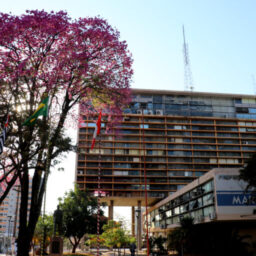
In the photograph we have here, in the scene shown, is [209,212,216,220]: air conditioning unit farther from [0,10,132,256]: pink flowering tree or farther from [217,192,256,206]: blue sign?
[0,10,132,256]: pink flowering tree

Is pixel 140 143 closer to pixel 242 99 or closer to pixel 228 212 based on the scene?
pixel 242 99

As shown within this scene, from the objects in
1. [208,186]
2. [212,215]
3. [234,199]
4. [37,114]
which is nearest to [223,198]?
[234,199]

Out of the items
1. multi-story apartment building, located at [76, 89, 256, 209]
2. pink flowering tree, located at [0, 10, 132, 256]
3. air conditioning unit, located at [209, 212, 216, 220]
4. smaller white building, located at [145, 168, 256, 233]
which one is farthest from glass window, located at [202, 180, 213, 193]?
multi-story apartment building, located at [76, 89, 256, 209]

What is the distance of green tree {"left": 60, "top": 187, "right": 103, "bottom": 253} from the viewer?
43.0m

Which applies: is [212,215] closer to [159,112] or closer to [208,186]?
[208,186]

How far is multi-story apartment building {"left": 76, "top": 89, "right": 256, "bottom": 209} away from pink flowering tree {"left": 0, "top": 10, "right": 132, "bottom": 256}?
46639mm

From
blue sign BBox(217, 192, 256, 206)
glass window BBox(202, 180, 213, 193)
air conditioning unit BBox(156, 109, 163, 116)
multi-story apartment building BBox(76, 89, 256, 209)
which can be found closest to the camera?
blue sign BBox(217, 192, 256, 206)

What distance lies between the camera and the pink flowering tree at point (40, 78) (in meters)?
17.3

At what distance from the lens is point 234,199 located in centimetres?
2933

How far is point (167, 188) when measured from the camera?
231ft

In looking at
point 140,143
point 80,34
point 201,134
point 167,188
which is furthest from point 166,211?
point 80,34

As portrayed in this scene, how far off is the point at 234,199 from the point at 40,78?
70.3 feet

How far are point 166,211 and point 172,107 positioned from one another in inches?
1249

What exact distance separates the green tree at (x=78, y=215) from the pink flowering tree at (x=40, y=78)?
86.5 ft
